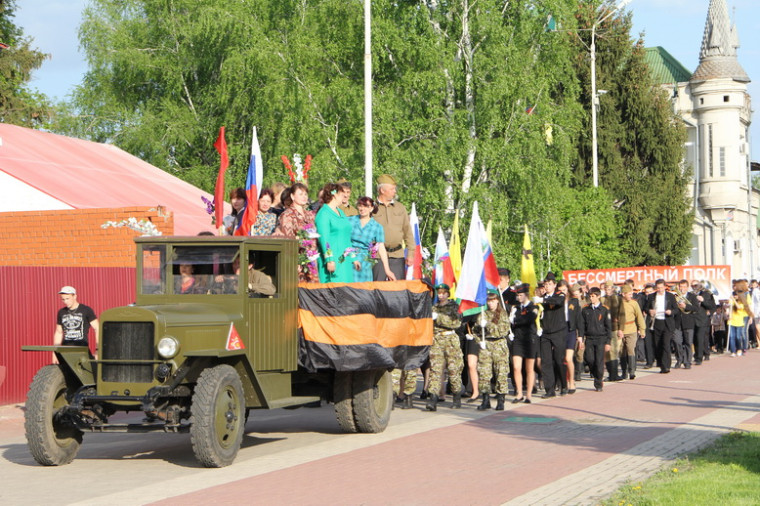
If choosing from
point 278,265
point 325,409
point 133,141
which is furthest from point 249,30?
point 278,265

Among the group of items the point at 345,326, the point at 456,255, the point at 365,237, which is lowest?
the point at 345,326

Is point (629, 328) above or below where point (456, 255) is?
below

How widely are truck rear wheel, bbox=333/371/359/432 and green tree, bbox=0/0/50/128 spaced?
3640 cm

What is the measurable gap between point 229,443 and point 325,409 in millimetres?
6295

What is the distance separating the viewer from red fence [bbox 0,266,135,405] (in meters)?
17.2

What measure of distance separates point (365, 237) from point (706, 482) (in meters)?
5.57

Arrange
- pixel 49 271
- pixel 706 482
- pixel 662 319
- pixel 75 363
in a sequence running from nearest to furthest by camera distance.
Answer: pixel 706 482, pixel 75 363, pixel 49 271, pixel 662 319

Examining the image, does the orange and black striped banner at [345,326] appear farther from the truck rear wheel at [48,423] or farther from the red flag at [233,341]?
the truck rear wheel at [48,423]

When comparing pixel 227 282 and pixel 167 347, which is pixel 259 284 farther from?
pixel 167 347

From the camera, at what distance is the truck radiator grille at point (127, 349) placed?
429 inches

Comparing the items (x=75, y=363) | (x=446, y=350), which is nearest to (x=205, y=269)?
(x=75, y=363)

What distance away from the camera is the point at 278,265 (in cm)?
1230

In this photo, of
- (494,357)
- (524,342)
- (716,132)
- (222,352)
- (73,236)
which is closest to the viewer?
(222,352)

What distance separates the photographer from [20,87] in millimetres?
48688
